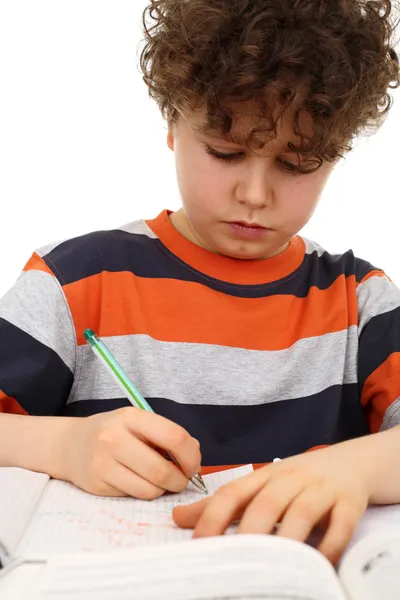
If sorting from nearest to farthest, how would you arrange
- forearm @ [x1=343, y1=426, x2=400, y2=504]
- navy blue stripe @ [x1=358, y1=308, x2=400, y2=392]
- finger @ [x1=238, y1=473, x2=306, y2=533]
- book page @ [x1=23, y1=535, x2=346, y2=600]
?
book page @ [x1=23, y1=535, x2=346, y2=600] → finger @ [x1=238, y1=473, x2=306, y2=533] → forearm @ [x1=343, y1=426, x2=400, y2=504] → navy blue stripe @ [x1=358, y1=308, x2=400, y2=392]

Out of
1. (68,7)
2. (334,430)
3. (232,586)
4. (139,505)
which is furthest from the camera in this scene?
(68,7)

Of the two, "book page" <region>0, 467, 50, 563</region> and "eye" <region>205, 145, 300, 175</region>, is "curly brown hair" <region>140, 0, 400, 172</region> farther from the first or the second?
"book page" <region>0, 467, 50, 563</region>

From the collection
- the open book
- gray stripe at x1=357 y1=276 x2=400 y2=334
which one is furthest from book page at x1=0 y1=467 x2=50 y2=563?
gray stripe at x1=357 y1=276 x2=400 y2=334

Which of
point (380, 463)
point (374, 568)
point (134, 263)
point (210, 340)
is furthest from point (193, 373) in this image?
point (374, 568)

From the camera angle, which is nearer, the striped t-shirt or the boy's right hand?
the boy's right hand

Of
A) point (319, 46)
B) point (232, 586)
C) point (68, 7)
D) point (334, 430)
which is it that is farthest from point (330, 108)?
point (68, 7)

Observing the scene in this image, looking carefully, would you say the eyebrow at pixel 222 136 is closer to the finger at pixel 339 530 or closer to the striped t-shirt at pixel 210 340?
the striped t-shirt at pixel 210 340

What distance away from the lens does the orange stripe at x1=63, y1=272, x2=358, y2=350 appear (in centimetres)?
73

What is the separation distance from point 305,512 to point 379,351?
36 centimetres

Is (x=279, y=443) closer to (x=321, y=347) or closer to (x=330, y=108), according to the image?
(x=321, y=347)

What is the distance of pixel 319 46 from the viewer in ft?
2.17

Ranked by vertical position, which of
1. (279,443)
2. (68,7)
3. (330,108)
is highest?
(68,7)

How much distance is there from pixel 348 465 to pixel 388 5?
0.53 metres

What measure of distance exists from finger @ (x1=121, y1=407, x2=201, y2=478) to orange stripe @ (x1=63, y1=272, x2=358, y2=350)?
22 centimetres
